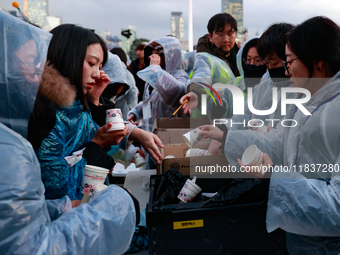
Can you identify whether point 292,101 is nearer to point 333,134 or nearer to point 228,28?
point 333,134

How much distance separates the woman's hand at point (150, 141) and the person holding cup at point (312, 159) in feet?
2.20

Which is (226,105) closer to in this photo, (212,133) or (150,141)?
(212,133)

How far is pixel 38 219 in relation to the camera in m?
0.62

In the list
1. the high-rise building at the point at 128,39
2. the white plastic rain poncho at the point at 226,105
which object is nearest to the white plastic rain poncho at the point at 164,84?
the white plastic rain poncho at the point at 226,105

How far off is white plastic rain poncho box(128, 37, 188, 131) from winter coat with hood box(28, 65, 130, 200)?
4.24 ft

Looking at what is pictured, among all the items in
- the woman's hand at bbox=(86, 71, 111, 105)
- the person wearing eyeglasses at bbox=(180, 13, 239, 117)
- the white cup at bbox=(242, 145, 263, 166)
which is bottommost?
the white cup at bbox=(242, 145, 263, 166)

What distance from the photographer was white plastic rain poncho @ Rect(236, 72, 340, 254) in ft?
3.20

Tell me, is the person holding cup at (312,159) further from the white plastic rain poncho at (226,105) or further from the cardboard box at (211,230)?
the white plastic rain poncho at (226,105)

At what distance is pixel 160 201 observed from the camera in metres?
1.26

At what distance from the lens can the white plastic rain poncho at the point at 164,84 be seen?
8.47 feet

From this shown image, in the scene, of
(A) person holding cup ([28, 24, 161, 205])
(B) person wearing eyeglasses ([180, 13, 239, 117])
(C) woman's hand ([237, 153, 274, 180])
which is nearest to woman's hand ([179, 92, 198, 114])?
(B) person wearing eyeglasses ([180, 13, 239, 117])

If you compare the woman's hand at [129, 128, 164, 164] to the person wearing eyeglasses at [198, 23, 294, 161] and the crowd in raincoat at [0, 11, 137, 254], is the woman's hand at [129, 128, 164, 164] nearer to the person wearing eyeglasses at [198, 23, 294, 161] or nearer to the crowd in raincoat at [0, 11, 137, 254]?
the person wearing eyeglasses at [198, 23, 294, 161]

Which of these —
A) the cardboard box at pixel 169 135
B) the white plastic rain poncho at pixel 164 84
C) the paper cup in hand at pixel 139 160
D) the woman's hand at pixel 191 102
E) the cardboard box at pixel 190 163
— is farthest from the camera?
→ the white plastic rain poncho at pixel 164 84

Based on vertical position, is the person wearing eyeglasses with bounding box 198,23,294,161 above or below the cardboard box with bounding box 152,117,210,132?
above
